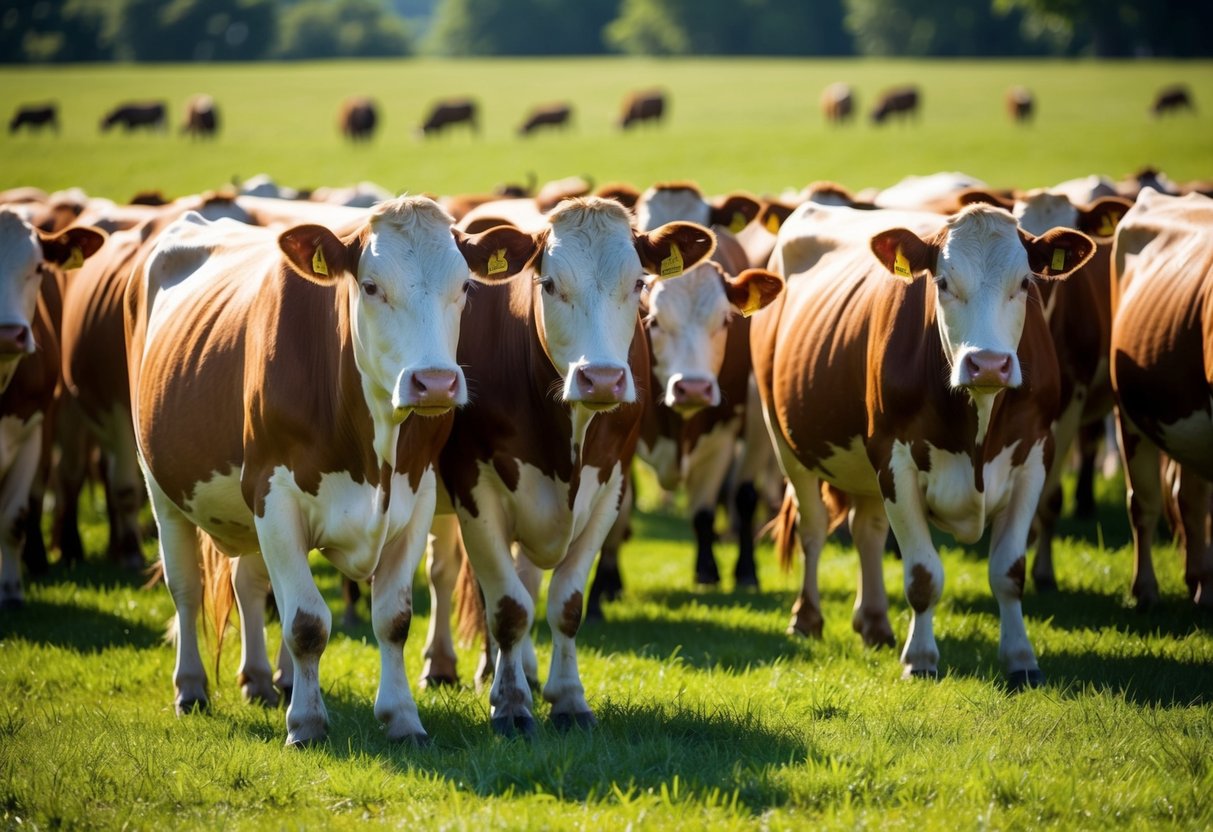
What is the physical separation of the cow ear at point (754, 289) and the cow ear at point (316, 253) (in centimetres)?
242

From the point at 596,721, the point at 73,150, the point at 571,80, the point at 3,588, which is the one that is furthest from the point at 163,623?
the point at 571,80

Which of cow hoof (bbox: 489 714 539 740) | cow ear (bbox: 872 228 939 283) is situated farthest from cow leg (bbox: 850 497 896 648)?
cow hoof (bbox: 489 714 539 740)

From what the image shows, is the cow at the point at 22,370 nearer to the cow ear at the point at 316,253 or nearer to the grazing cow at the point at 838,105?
the cow ear at the point at 316,253

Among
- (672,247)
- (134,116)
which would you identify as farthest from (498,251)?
(134,116)

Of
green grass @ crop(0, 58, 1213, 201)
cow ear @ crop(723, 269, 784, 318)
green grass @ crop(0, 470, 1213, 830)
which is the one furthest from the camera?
green grass @ crop(0, 58, 1213, 201)

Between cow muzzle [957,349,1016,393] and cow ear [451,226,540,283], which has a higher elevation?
cow ear [451,226,540,283]

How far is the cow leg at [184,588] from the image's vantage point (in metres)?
7.19

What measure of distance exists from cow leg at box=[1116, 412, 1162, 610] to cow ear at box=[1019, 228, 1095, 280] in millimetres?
2090

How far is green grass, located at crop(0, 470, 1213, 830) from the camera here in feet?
17.0

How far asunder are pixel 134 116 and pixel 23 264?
4198 cm

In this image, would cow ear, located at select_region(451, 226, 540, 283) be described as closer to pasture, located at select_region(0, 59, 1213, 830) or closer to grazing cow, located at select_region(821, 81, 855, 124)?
pasture, located at select_region(0, 59, 1213, 830)

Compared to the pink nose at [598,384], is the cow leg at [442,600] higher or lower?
lower

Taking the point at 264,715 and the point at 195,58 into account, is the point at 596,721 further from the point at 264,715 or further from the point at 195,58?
the point at 195,58

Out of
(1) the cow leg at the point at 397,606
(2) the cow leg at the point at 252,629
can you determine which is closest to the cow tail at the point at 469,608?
A: (2) the cow leg at the point at 252,629
